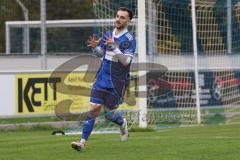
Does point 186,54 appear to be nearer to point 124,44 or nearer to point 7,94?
point 7,94

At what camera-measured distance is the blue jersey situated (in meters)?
12.3

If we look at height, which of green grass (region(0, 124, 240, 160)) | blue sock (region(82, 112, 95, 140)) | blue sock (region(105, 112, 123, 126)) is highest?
blue sock (region(105, 112, 123, 126))

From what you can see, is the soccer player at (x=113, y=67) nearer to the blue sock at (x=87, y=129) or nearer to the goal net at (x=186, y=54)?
the blue sock at (x=87, y=129)

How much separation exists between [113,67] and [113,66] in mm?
16

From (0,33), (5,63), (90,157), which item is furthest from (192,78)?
(0,33)

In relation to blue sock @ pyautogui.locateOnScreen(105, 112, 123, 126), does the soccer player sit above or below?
above

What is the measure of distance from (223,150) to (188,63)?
10.5 meters

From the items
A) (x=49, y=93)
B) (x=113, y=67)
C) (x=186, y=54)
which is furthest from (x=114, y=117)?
(x=186, y=54)

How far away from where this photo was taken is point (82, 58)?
23.2 meters

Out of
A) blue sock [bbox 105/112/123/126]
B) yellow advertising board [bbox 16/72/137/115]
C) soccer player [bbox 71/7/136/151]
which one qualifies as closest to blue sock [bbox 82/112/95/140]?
soccer player [bbox 71/7/136/151]

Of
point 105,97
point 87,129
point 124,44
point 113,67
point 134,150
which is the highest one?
point 124,44

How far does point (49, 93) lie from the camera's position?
850 inches

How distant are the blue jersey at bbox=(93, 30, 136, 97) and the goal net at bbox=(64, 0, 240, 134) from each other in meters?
7.84

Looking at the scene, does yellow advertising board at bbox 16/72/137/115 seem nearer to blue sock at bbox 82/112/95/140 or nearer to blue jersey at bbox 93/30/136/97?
blue jersey at bbox 93/30/136/97
